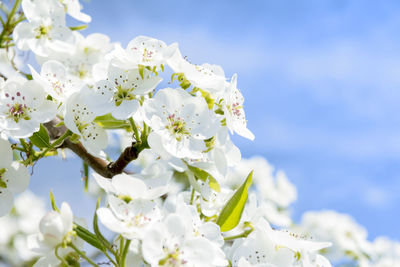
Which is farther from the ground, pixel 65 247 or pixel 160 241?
pixel 160 241

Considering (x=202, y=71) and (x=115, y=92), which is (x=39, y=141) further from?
(x=202, y=71)

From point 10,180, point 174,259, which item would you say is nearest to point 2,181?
point 10,180

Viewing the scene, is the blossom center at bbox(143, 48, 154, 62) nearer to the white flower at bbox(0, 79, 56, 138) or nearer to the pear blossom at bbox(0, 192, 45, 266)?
the white flower at bbox(0, 79, 56, 138)

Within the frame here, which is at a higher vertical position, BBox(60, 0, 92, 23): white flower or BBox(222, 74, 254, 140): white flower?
BBox(222, 74, 254, 140): white flower

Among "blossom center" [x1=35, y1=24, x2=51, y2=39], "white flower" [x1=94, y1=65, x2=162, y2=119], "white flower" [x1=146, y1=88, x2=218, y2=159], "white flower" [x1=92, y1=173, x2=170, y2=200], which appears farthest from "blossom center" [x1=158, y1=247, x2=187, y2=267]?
"blossom center" [x1=35, y1=24, x2=51, y2=39]

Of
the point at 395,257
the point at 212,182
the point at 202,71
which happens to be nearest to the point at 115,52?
the point at 202,71

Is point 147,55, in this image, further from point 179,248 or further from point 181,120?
point 179,248
